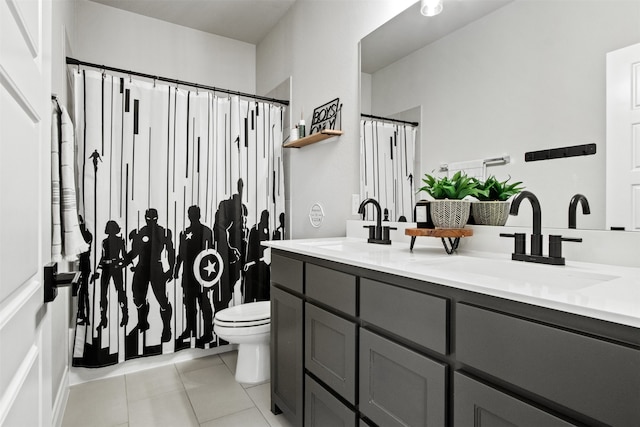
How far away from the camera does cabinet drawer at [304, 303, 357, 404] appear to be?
1.23 meters

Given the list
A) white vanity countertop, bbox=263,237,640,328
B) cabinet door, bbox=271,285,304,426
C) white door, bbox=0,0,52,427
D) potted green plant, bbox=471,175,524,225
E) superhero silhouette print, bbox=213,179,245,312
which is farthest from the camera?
superhero silhouette print, bbox=213,179,245,312

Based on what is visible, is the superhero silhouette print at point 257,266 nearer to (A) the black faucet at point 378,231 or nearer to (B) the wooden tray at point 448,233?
(A) the black faucet at point 378,231

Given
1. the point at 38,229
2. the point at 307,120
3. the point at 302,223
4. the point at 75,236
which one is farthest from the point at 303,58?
the point at 38,229

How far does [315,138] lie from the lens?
7.84 ft

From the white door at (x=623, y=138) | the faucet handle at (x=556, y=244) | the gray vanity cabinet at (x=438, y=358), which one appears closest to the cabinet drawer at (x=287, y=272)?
the gray vanity cabinet at (x=438, y=358)

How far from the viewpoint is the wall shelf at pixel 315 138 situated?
2205 millimetres

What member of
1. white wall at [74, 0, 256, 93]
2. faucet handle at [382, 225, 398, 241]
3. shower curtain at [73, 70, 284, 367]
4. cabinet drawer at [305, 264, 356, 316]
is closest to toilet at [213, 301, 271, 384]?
shower curtain at [73, 70, 284, 367]

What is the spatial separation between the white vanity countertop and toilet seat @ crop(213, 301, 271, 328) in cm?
80

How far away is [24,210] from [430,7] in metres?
1.76

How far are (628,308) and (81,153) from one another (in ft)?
8.43

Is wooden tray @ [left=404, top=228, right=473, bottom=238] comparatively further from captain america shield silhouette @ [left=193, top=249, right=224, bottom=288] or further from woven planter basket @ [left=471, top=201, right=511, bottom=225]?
captain america shield silhouette @ [left=193, top=249, right=224, bottom=288]

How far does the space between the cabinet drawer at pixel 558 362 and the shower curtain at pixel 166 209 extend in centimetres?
206

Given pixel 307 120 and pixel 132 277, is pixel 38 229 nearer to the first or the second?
pixel 132 277

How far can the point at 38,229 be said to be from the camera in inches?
31.1
